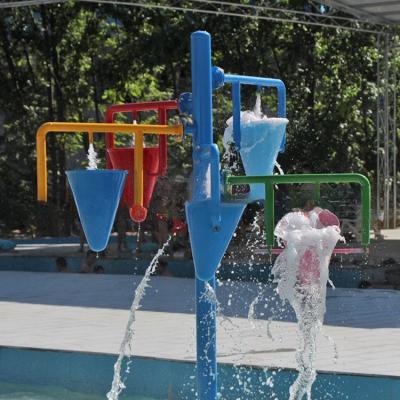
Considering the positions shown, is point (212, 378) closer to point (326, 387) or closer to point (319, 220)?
point (319, 220)

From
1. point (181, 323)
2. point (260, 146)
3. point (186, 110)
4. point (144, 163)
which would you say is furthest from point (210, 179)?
point (181, 323)

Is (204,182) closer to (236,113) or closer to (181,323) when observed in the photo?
(236,113)

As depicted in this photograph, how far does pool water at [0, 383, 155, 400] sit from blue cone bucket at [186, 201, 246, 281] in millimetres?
3046

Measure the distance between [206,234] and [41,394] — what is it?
139 inches

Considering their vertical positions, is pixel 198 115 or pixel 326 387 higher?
pixel 198 115

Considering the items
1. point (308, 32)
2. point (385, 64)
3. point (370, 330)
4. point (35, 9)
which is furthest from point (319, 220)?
point (35, 9)

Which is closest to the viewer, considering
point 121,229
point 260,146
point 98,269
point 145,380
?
point 260,146

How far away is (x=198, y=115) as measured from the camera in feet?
11.4

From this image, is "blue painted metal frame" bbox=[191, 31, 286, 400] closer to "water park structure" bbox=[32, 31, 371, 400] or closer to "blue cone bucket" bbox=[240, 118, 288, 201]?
"water park structure" bbox=[32, 31, 371, 400]

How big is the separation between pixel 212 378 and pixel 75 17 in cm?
1883

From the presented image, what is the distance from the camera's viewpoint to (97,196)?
356cm

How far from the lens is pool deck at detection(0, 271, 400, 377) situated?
646cm

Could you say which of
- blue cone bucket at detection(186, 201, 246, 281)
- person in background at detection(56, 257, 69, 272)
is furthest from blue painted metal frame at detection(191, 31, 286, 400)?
person in background at detection(56, 257, 69, 272)

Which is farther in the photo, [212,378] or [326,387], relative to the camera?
[326,387]
